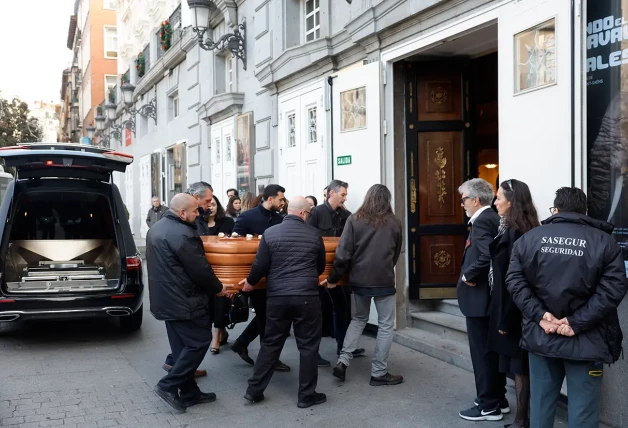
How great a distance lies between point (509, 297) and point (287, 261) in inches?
68.8

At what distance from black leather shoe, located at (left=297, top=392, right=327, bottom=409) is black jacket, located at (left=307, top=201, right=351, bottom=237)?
84.6 inches

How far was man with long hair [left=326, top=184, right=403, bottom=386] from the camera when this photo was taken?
596cm

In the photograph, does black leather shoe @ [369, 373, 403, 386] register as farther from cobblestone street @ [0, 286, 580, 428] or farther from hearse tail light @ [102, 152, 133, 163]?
hearse tail light @ [102, 152, 133, 163]

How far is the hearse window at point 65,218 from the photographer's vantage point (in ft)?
29.1

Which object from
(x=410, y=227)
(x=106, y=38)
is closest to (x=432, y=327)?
(x=410, y=227)

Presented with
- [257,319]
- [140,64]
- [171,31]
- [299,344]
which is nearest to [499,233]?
[299,344]

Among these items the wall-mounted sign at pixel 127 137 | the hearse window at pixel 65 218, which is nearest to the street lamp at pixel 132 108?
the wall-mounted sign at pixel 127 137

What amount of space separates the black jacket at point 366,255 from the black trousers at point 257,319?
71 cm

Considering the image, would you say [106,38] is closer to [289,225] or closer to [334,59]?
[334,59]

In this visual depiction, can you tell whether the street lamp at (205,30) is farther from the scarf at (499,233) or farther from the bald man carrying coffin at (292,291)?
the scarf at (499,233)

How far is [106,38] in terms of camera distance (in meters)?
43.6

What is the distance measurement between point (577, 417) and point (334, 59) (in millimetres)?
6398

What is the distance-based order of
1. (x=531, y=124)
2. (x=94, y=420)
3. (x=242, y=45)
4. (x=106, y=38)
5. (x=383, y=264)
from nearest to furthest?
(x=94, y=420), (x=531, y=124), (x=383, y=264), (x=242, y=45), (x=106, y=38)

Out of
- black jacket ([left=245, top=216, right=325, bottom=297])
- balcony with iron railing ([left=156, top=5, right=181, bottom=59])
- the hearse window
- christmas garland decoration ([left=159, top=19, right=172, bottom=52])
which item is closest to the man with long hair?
black jacket ([left=245, top=216, right=325, bottom=297])
